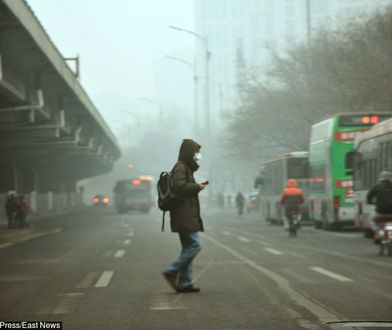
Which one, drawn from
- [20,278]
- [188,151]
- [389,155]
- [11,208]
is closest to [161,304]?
[188,151]

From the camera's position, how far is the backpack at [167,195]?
40.2 ft

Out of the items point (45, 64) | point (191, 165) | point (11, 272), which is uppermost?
point (45, 64)

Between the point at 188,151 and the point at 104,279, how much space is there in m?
A: 3.47

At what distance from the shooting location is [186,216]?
40.5 feet

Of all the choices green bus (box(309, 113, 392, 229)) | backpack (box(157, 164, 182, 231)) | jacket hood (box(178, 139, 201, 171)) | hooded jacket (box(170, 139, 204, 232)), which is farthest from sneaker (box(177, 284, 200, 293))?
green bus (box(309, 113, 392, 229))

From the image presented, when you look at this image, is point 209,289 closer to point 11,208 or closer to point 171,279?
point 171,279

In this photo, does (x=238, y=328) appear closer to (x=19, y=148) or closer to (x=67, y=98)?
(x=67, y=98)

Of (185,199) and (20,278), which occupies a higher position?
(185,199)

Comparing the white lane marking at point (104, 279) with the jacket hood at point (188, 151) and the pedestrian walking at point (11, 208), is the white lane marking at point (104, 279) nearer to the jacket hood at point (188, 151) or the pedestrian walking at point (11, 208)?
the jacket hood at point (188, 151)

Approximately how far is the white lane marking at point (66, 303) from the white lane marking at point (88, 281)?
3.46ft

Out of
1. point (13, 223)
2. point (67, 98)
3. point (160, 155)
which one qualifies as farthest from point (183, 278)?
point (160, 155)

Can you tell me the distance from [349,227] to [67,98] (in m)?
14.3

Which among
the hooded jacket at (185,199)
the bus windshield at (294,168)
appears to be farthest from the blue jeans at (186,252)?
the bus windshield at (294,168)

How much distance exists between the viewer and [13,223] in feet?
154
